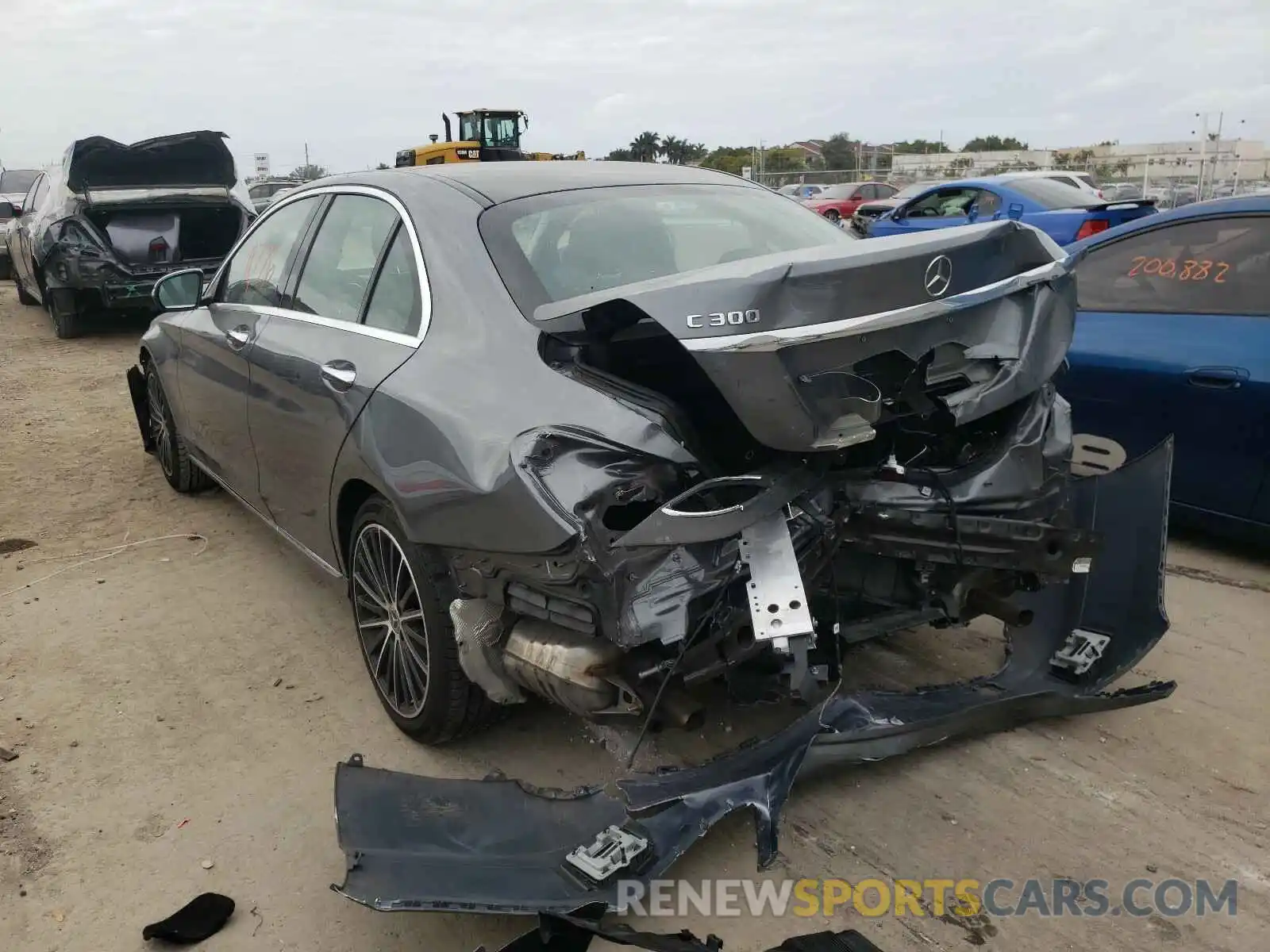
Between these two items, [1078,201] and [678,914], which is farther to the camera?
[1078,201]

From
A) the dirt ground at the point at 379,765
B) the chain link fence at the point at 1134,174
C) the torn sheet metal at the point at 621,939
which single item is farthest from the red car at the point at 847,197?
the torn sheet metal at the point at 621,939

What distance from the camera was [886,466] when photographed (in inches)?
103

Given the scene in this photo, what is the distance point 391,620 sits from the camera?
10.5 ft

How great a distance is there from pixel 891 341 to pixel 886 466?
39 centimetres

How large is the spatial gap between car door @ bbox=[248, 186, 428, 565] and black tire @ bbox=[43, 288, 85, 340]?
347 inches

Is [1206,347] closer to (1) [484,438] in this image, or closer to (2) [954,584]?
(2) [954,584]

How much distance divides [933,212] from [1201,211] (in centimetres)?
974

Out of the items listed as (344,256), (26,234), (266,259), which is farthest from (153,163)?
(344,256)

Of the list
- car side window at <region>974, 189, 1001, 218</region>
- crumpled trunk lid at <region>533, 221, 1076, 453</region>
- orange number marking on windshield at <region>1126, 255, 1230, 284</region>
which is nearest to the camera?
crumpled trunk lid at <region>533, 221, 1076, 453</region>

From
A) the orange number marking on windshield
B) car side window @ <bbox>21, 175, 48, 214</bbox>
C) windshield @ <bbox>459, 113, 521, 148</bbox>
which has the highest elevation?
windshield @ <bbox>459, 113, 521, 148</bbox>

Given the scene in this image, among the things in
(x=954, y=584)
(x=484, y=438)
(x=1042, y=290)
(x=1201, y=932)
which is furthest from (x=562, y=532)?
(x=1201, y=932)

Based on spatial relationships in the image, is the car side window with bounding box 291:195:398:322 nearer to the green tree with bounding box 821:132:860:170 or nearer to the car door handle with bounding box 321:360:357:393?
the car door handle with bounding box 321:360:357:393

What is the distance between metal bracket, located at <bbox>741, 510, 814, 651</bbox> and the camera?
7.52 ft

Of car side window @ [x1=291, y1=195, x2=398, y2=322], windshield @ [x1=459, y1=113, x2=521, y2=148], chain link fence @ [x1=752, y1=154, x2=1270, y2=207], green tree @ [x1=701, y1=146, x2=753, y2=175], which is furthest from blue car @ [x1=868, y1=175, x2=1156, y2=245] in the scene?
green tree @ [x1=701, y1=146, x2=753, y2=175]
